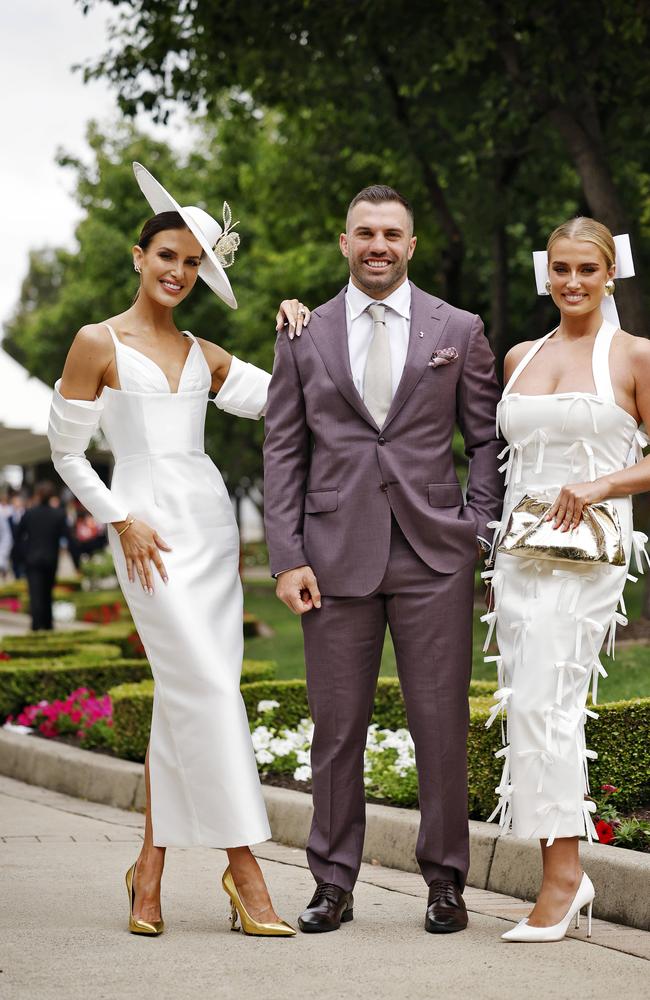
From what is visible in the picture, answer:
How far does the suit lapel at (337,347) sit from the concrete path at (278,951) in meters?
1.67

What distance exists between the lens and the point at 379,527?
4.72 metres

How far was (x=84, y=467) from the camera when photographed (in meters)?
4.83

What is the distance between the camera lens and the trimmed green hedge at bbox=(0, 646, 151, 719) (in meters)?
10.3

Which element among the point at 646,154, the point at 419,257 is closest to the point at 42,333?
the point at 419,257

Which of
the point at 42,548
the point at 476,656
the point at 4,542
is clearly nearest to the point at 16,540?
the point at 42,548

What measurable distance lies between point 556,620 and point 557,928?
3.09 feet

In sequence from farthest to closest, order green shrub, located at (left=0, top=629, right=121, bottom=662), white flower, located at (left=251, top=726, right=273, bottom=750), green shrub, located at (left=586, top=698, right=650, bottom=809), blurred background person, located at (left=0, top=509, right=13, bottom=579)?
blurred background person, located at (left=0, top=509, right=13, bottom=579), green shrub, located at (left=0, top=629, right=121, bottom=662), white flower, located at (left=251, top=726, right=273, bottom=750), green shrub, located at (left=586, top=698, right=650, bottom=809)

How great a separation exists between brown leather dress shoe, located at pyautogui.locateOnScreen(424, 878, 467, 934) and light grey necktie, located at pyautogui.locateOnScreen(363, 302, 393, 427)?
1.52m

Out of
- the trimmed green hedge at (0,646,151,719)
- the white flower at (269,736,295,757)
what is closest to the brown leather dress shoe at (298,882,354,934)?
the white flower at (269,736,295,757)

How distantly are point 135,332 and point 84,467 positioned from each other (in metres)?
0.49

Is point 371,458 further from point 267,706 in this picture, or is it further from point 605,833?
point 267,706

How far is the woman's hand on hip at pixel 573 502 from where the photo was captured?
4.44m

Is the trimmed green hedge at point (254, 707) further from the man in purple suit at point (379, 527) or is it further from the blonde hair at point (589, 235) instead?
the blonde hair at point (589, 235)

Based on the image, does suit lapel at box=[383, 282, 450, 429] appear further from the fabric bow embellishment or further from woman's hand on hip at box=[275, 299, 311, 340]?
woman's hand on hip at box=[275, 299, 311, 340]
